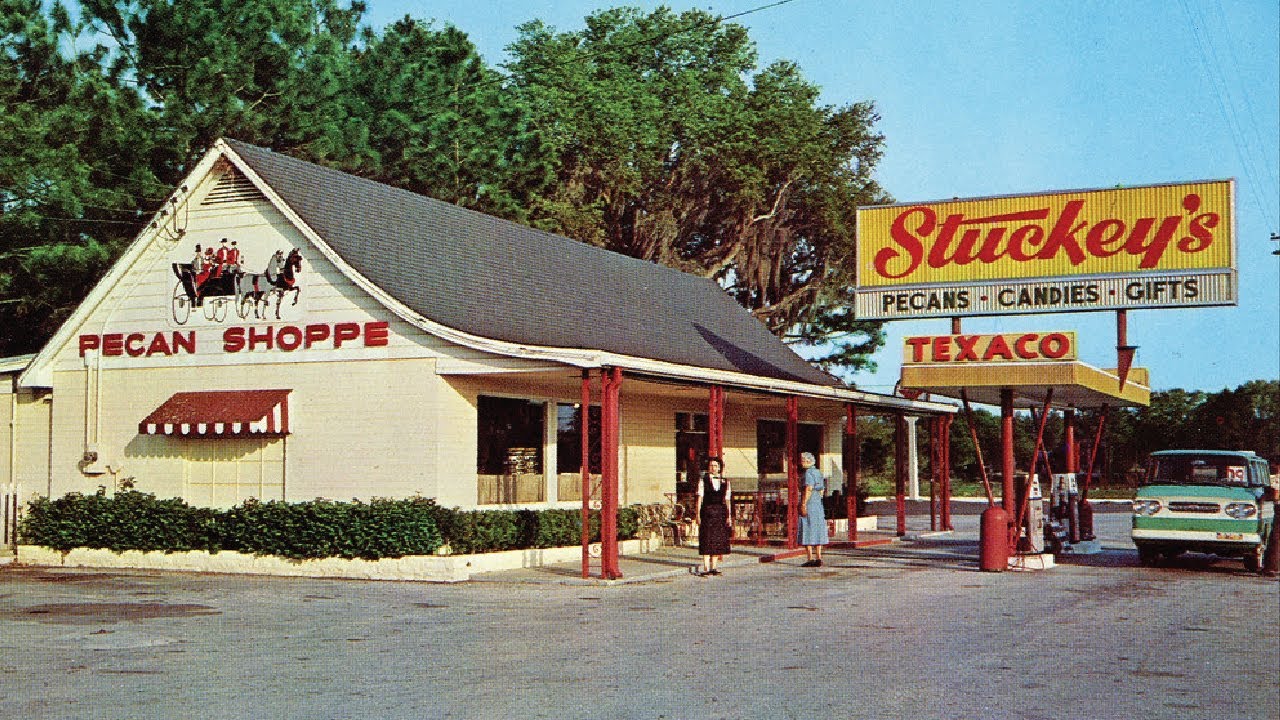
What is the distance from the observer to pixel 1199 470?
22812mm

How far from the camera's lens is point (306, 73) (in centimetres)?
3559

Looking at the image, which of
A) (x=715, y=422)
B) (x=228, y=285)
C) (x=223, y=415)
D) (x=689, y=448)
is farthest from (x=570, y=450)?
(x=228, y=285)

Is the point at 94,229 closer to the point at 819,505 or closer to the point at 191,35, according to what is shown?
the point at 191,35

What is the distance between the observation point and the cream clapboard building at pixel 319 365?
20828mm

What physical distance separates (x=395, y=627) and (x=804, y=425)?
68.0ft

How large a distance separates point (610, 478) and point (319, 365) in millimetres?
5383

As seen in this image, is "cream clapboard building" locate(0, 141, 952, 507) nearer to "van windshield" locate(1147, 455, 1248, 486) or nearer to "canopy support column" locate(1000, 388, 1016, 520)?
"canopy support column" locate(1000, 388, 1016, 520)

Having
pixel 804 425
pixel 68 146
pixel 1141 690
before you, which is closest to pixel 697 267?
pixel 804 425

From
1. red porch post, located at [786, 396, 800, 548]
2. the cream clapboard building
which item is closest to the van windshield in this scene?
red porch post, located at [786, 396, 800, 548]

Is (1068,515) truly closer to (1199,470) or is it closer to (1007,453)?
(1199,470)

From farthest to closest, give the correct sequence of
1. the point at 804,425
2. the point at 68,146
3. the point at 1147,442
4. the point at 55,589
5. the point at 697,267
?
the point at 1147,442 → the point at 697,267 → the point at 804,425 → the point at 68,146 → the point at 55,589

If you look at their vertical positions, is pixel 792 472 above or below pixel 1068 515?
above

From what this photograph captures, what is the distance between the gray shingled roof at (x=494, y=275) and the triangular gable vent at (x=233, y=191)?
1.49ft

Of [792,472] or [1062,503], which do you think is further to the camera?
[1062,503]
